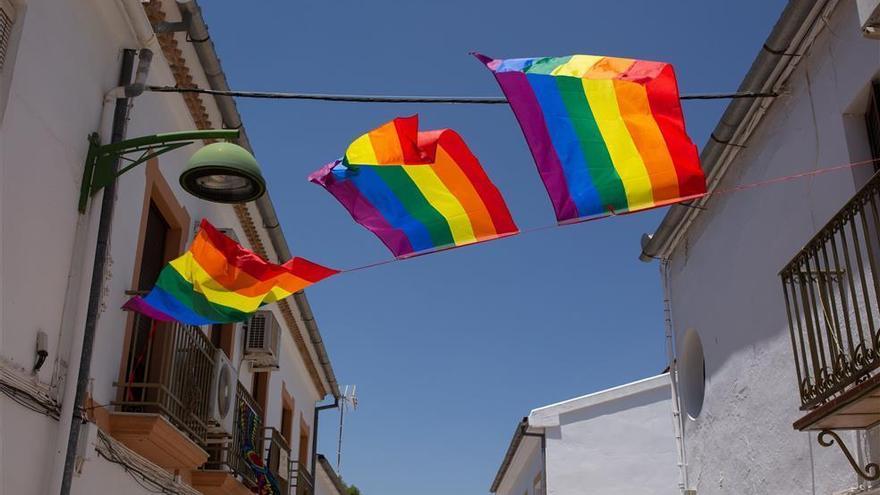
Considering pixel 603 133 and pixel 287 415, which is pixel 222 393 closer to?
pixel 603 133

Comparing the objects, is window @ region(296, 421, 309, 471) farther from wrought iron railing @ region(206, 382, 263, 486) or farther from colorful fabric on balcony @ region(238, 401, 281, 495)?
wrought iron railing @ region(206, 382, 263, 486)

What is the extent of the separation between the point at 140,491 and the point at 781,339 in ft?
16.8

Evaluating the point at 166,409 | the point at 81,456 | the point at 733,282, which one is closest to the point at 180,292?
the point at 166,409

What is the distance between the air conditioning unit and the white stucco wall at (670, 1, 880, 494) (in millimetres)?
4664

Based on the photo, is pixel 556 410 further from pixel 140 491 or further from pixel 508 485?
pixel 140 491

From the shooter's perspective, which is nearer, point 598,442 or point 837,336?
point 837,336

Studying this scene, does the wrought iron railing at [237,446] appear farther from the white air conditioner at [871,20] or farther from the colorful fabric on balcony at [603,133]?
the white air conditioner at [871,20]

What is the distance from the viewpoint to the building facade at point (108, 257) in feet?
18.0

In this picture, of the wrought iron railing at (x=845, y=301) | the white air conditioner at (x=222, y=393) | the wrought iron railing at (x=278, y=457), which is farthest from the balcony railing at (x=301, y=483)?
the wrought iron railing at (x=845, y=301)

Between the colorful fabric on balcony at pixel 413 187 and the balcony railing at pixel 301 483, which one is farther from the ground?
the colorful fabric on balcony at pixel 413 187

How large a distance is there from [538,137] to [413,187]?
3.15ft

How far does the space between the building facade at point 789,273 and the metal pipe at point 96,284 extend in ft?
14.5

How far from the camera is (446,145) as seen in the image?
21.1 feet

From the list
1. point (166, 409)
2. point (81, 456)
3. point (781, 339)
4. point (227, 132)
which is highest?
point (227, 132)
